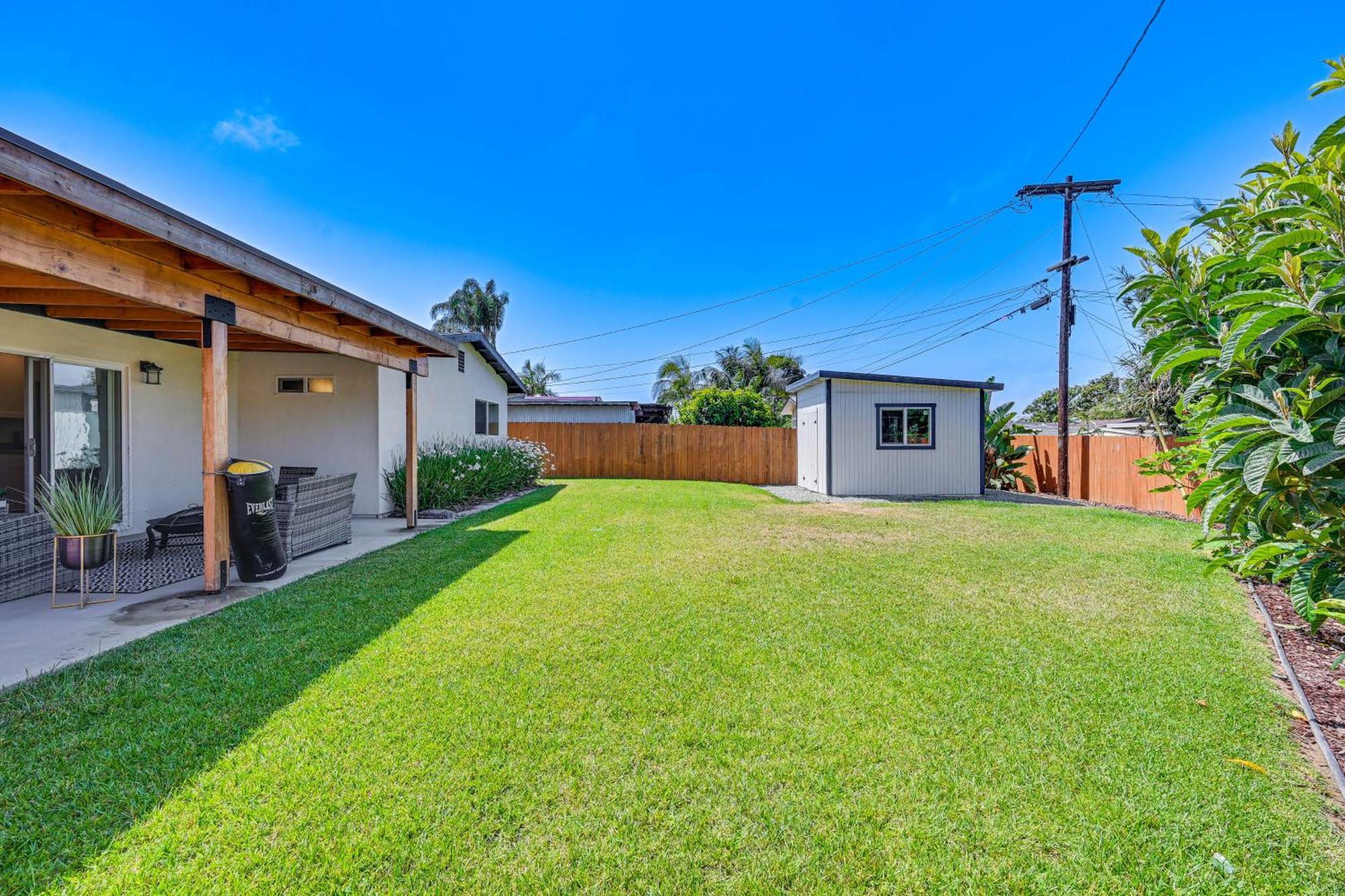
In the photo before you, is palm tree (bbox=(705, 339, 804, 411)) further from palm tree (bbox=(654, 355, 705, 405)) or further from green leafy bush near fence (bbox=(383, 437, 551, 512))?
green leafy bush near fence (bbox=(383, 437, 551, 512))

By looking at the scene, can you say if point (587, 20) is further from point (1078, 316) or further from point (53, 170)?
point (1078, 316)

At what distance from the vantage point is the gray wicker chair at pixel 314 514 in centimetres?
562

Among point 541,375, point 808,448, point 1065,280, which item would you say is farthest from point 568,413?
point 541,375

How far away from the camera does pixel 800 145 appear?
15.9 metres

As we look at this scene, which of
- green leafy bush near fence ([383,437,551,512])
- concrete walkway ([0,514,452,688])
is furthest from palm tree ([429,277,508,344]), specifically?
concrete walkway ([0,514,452,688])

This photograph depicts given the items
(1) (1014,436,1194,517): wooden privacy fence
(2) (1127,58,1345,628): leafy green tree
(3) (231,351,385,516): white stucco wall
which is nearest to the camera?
(2) (1127,58,1345,628): leafy green tree

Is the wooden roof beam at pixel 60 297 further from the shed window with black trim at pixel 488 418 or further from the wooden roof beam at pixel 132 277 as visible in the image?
the shed window with black trim at pixel 488 418

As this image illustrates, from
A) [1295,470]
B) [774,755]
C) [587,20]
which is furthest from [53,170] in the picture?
[587,20]

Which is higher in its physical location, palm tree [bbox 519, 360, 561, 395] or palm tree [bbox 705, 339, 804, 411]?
palm tree [bbox 519, 360, 561, 395]

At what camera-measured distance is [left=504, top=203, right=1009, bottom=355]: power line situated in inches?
687

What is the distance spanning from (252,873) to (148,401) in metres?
7.59

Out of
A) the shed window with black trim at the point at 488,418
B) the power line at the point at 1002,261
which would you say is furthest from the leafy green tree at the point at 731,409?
the power line at the point at 1002,261

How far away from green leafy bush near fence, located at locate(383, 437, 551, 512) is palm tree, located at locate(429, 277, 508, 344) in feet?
64.2

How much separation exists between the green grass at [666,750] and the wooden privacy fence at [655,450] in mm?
11961
